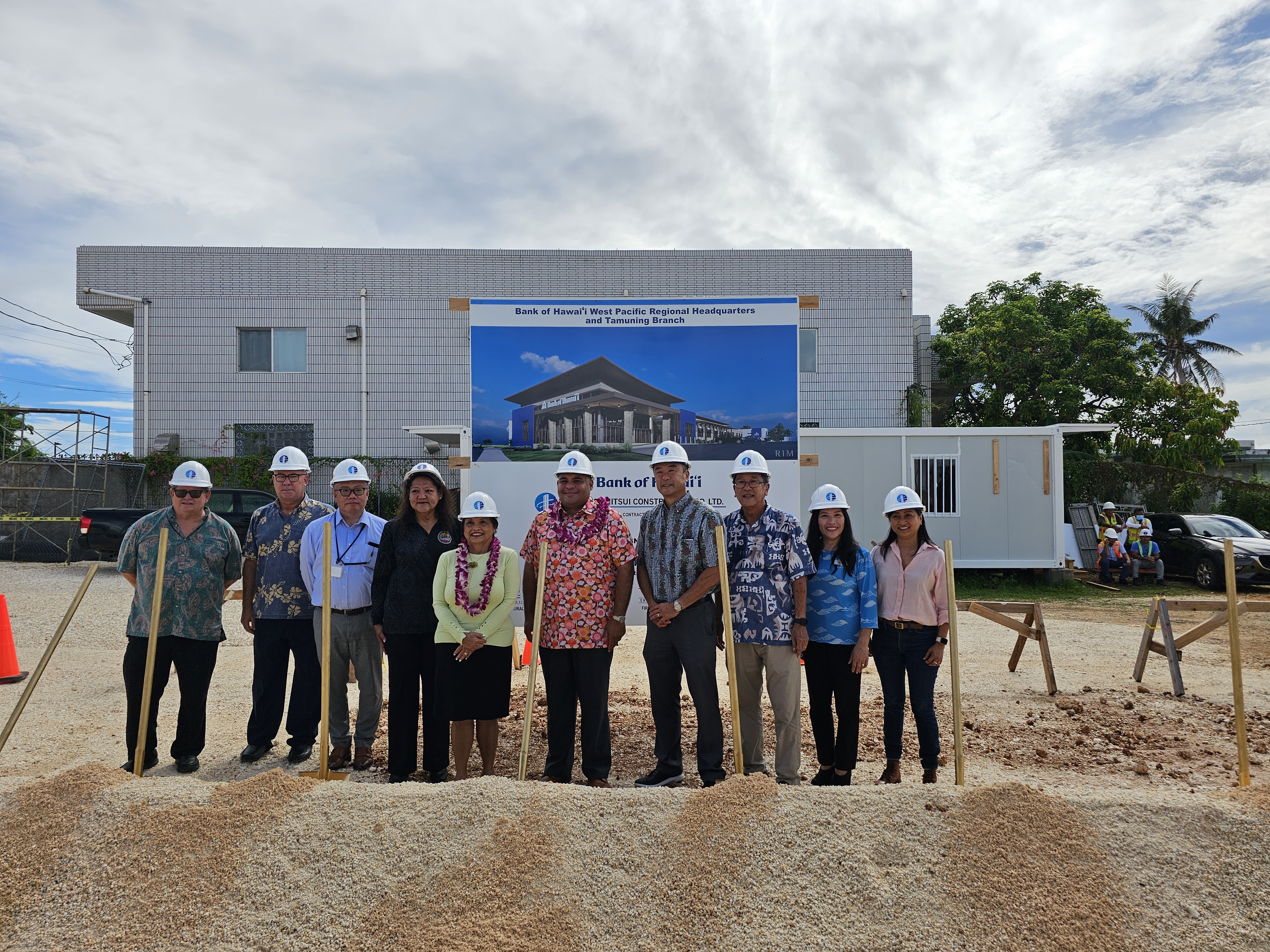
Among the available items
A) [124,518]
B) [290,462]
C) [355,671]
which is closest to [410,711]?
[355,671]

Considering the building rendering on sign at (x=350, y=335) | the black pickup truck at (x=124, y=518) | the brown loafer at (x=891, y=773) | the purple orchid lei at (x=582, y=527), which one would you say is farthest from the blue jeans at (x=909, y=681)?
the building rendering on sign at (x=350, y=335)

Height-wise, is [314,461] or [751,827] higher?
[314,461]

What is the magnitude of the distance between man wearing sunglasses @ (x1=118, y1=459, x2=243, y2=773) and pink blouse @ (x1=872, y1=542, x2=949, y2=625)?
364cm

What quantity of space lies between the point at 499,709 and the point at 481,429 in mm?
2314

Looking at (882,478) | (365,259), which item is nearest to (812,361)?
(882,478)

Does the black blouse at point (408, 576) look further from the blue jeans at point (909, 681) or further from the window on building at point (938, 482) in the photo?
the window on building at point (938, 482)

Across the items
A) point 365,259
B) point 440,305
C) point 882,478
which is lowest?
point 882,478

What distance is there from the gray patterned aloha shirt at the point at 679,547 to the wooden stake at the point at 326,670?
1656 millimetres

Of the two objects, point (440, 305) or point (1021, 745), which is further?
point (440, 305)

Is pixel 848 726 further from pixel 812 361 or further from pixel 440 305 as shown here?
pixel 440 305

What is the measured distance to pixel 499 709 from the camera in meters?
3.95

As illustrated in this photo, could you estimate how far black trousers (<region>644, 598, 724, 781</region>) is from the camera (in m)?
3.90

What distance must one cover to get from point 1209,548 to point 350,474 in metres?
14.2

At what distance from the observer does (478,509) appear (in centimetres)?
397
